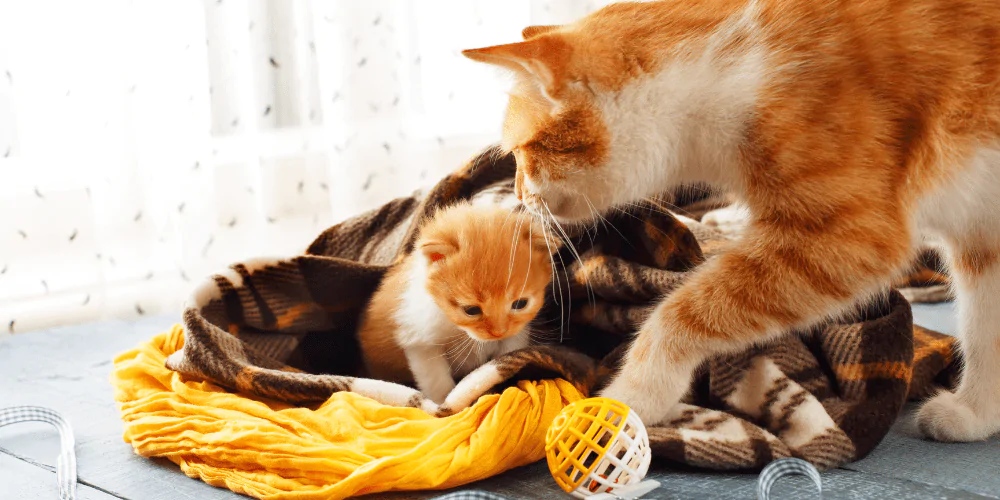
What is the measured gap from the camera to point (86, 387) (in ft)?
5.32

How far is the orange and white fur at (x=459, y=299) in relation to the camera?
1298 mm

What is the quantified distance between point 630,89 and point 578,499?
1.66 ft

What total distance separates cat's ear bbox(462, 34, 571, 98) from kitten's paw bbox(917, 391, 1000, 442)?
694 mm

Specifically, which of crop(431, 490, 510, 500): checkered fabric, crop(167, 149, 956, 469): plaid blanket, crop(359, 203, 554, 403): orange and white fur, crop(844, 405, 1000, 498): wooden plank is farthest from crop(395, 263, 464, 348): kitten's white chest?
crop(844, 405, 1000, 498): wooden plank

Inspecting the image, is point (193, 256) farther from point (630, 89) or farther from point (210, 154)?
point (630, 89)

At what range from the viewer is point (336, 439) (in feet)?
3.85

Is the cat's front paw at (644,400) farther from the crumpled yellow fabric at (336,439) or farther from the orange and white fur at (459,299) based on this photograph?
the orange and white fur at (459,299)

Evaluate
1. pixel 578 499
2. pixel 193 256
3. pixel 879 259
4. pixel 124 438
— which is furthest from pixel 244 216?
pixel 879 259

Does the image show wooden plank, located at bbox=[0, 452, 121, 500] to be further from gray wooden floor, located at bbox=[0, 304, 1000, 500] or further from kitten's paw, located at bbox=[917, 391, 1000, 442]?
kitten's paw, located at bbox=[917, 391, 1000, 442]

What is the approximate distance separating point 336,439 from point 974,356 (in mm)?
903

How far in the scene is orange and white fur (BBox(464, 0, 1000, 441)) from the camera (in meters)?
1.09

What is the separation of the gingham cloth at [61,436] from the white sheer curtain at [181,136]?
2.53ft

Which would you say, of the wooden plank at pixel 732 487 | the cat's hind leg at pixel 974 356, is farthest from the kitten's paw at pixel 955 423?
the wooden plank at pixel 732 487

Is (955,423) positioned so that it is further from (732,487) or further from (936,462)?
(732,487)
